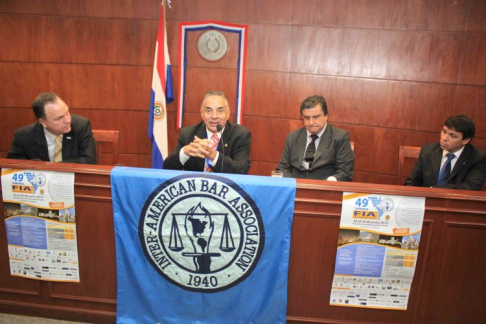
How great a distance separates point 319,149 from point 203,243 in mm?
1159

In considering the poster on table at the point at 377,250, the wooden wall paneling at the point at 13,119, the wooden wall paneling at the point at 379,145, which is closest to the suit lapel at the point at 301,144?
the poster on table at the point at 377,250

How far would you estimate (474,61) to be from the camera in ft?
10.4

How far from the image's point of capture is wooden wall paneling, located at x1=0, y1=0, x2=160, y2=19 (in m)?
3.50

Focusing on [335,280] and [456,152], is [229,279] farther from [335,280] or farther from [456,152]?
[456,152]

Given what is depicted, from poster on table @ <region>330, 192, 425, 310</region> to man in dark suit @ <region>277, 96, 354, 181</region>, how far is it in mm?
653

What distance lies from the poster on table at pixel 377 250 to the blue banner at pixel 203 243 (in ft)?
0.95

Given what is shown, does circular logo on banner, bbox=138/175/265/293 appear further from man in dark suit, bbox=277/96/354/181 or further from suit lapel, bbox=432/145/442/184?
suit lapel, bbox=432/145/442/184

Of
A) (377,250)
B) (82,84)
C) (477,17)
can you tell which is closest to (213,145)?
(377,250)

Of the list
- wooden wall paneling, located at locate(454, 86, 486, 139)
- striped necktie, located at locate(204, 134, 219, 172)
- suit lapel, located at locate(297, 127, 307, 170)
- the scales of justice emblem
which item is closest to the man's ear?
striped necktie, located at locate(204, 134, 219, 172)

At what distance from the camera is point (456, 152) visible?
88.4 inches

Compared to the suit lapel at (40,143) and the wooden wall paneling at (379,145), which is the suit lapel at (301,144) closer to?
the wooden wall paneling at (379,145)

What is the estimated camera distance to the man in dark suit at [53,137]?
2002mm

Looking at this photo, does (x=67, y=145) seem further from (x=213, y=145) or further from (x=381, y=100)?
(x=381, y=100)

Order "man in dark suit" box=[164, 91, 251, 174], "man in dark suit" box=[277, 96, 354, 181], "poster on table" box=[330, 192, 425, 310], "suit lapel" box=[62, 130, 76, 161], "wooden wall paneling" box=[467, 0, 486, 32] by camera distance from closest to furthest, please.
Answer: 1. "poster on table" box=[330, 192, 425, 310]
2. "man in dark suit" box=[164, 91, 251, 174]
3. "man in dark suit" box=[277, 96, 354, 181]
4. "suit lapel" box=[62, 130, 76, 161]
5. "wooden wall paneling" box=[467, 0, 486, 32]
